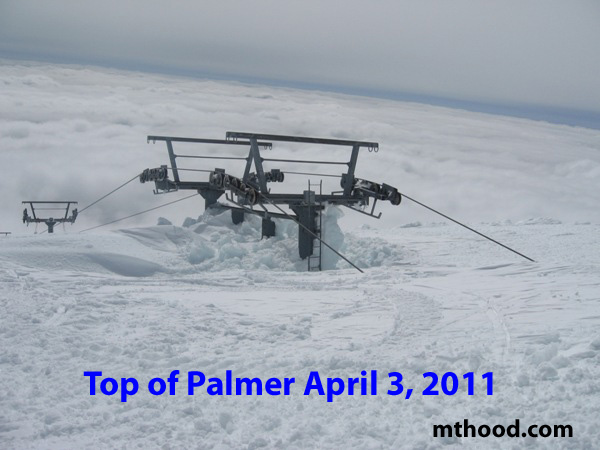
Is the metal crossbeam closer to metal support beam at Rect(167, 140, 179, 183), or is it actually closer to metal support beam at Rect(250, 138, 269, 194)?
metal support beam at Rect(250, 138, 269, 194)

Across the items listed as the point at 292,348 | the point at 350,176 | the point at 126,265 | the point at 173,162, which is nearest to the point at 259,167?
the point at 350,176

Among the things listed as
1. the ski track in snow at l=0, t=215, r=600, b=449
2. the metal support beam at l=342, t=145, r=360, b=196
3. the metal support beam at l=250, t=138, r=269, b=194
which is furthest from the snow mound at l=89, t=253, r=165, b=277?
the metal support beam at l=342, t=145, r=360, b=196

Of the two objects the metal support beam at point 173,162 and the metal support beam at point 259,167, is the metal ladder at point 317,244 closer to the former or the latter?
the metal support beam at point 259,167

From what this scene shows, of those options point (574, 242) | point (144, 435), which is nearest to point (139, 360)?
point (144, 435)

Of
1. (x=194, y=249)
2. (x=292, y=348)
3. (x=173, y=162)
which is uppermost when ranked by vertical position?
(x=173, y=162)

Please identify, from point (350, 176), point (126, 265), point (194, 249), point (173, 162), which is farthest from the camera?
point (173, 162)

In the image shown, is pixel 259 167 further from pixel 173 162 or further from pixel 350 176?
pixel 173 162

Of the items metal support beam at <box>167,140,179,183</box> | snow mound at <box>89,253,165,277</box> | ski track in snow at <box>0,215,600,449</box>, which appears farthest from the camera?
metal support beam at <box>167,140,179,183</box>

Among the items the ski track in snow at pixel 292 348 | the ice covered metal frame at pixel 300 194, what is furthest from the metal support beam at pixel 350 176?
the ski track in snow at pixel 292 348

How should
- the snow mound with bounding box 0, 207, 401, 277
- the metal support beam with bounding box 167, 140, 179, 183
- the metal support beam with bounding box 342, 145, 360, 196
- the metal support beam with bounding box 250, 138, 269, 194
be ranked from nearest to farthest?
the snow mound with bounding box 0, 207, 401, 277
the metal support beam with bounding box 250, 138, 269, 194
the metal support beam with bounding box 342, 145, 360, 196
the metal support beam with bounding box 167, 140, 179, 183
